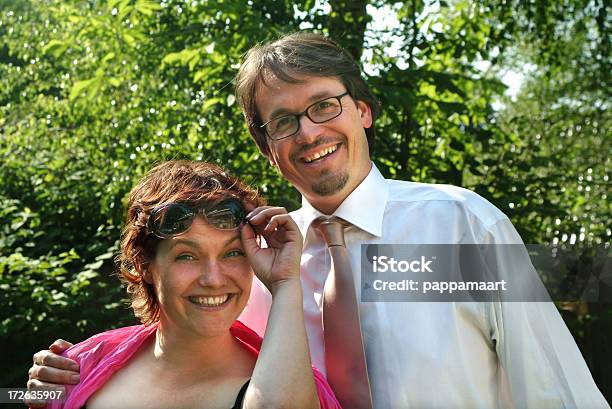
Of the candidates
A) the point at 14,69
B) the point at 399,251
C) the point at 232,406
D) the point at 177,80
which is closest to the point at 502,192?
the point at 177,80

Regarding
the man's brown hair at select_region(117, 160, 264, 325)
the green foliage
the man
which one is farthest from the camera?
the green foliage

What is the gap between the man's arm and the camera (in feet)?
7.97

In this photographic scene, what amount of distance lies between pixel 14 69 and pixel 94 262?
3157 mm

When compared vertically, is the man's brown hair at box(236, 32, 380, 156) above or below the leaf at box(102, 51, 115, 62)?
below

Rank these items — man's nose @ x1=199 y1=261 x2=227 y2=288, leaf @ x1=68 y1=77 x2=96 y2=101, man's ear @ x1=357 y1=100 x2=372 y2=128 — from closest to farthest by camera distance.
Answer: man's nose @ x1=199 y1=261 x2=227 y2=288, man's ear @ x1=357 y1=100 x2=372 y2=128, leaf @ x1=68 y1=77 x2=96 y2=101

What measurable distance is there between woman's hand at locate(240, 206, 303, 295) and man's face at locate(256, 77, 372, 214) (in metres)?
0.43

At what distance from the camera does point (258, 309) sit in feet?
9.21

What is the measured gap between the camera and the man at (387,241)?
2.50 metres

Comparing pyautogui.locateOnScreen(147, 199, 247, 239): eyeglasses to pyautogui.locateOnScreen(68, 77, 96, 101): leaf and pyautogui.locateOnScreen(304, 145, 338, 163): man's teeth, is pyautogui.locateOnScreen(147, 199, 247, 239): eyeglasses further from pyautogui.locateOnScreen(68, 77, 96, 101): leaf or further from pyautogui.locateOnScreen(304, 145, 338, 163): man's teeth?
pyautogui.locateOnScreen(68, 77, 96, 101): leaf

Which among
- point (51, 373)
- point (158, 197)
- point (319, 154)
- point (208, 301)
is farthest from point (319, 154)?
point (51, 373)

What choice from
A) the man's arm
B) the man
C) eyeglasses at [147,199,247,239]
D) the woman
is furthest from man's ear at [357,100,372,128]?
the man's arm

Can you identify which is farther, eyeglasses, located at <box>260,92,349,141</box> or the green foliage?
the green foliage

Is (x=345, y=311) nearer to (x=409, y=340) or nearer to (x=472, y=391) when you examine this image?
(x=409, y=340)

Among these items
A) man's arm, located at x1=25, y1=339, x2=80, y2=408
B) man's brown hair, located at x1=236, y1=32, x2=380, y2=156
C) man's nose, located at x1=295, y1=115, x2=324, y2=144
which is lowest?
man's arm, located at x1=25, y1=339, x2=80, y2=408
